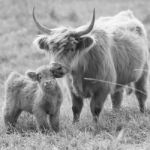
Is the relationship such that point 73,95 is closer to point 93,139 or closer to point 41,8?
point 93,139

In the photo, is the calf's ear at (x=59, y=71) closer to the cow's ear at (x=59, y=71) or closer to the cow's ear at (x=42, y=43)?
the cow's ear at (x=59, y=71)

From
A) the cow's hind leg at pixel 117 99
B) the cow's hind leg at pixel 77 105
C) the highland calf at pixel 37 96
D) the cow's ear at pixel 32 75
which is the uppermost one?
the cow's ear at pixel 32 75

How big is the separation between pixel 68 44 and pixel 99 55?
0.64 meters

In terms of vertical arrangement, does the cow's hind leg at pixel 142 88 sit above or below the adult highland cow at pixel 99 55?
below

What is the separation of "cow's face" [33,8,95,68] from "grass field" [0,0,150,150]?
0.94m

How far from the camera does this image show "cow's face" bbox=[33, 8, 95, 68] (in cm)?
554

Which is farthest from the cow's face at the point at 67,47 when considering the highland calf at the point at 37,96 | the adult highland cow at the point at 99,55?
the highland calf at the point at 37,96

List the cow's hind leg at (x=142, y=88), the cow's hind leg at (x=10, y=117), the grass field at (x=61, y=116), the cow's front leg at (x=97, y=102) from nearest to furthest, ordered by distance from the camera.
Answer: the grass field at (x=61, y=116) < the cow's hind leg at (x=10, y=117) < the cow's front leg at (x=97, y=102) < the cow's hind leg at (x=142, y=88)

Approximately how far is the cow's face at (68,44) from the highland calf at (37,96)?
18 cm

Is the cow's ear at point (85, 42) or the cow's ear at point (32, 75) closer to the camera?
the cow's ear at point (32, 75)

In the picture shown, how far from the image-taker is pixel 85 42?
5707mm

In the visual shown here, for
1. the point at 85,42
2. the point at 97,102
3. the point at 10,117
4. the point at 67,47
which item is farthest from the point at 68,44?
the point at 10,117

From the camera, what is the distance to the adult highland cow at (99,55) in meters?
5.64

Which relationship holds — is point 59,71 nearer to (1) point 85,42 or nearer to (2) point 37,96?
(2) point 37,96
